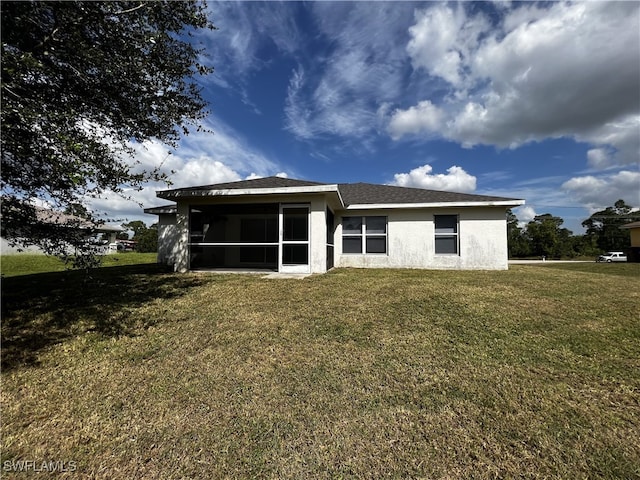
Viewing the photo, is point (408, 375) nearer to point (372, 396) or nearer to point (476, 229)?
point (372, 396)

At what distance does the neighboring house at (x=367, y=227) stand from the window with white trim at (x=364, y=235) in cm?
4

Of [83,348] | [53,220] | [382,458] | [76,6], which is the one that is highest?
[76,6]

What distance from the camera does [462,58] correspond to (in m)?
9.64

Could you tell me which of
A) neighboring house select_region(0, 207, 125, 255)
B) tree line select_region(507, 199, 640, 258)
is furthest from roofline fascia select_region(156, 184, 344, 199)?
tree line select_region(507, 199, 640, 258)

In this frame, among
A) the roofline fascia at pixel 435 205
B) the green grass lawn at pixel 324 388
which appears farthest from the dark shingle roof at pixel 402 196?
the green grass lawn at pixel 324 388

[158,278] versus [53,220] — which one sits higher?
[53,220]

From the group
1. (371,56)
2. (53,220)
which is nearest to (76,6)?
(53,220)

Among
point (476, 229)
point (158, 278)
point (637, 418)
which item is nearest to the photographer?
point (637, 418)

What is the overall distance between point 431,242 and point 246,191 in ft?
23.3

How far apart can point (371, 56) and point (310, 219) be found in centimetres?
557

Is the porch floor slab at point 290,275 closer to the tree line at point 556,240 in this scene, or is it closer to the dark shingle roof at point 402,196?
the dark shingle roof at point 402,196

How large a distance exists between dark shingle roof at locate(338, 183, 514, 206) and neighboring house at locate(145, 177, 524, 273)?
4 centimetres

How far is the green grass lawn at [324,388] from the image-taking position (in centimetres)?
239

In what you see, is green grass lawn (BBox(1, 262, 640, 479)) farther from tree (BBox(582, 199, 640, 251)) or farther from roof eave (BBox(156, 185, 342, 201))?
tree (BBox(582, 199, 640, 251))
